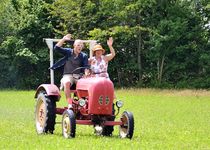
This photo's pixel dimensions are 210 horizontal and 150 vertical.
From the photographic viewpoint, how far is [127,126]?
12.6m

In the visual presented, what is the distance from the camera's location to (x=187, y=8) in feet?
140

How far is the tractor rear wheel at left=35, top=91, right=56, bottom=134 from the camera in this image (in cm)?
1304

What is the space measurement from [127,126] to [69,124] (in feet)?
4.51

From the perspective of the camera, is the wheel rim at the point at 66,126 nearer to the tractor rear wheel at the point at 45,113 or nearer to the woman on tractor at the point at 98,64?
the tractor rear wheel at the point at 45,113

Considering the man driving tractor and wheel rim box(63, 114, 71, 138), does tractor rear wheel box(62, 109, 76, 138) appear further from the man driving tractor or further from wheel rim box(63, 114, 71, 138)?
the man driving tractor

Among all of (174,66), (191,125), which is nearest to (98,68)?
(191,125)

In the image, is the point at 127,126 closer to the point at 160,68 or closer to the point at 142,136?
the point at 142,136

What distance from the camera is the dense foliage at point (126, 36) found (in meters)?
41.9

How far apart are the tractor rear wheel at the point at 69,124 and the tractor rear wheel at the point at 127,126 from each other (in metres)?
1.25

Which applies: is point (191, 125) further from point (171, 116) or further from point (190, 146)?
point (190, 146)

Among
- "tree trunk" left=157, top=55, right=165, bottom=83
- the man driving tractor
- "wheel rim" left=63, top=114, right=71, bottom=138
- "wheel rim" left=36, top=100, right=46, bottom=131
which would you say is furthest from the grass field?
"tree trunk" left=157, top=55, right=165, bottom=83

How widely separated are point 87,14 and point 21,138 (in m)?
32.2

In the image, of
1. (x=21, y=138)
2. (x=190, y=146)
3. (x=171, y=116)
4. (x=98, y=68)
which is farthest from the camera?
(x=171, y=116)

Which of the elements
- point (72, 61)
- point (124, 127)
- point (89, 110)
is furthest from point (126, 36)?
point (89, 110)
